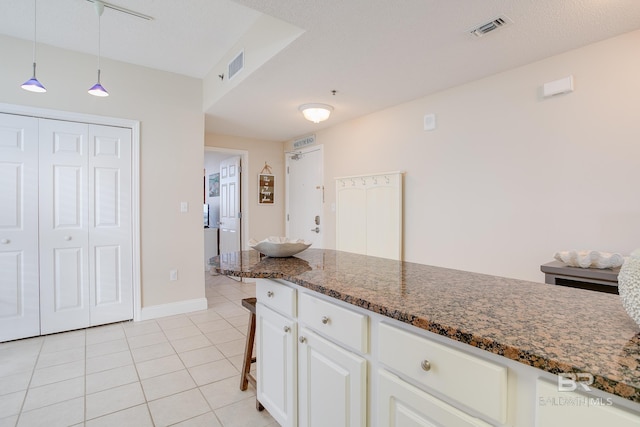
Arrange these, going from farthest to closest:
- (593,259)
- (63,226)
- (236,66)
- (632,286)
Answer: (63,226), (236,66), (593,259), (632,286)

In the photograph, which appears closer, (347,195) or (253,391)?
(253,391)

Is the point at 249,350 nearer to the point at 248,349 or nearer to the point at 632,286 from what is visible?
the point at 248,349

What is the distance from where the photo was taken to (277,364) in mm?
1589

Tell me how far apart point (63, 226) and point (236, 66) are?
228 centimetres

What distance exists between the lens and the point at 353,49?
7.11 ft

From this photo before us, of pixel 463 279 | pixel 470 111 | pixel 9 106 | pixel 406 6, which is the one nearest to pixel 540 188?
pixel 470 111

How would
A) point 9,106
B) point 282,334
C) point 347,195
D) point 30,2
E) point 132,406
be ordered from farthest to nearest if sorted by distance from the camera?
point 347,195
point 9,106
point 30,2
point 132,406
point 282,334

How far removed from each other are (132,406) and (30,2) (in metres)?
2.94

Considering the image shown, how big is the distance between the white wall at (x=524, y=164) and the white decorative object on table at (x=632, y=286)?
171 centimetres

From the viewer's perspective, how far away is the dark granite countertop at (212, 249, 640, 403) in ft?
2.11

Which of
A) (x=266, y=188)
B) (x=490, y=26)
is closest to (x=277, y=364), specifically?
(x=490, y=26)

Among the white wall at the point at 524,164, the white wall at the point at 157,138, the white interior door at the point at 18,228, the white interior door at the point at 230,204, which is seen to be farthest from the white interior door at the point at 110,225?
the white wall at the point at 524,164

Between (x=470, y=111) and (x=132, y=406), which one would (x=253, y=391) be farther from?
(x=470, y=111)

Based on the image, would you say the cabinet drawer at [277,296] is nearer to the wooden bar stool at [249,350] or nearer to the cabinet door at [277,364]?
the cabinet door at [277,364]
